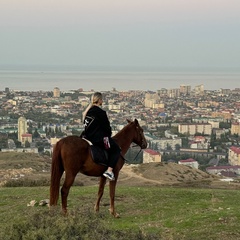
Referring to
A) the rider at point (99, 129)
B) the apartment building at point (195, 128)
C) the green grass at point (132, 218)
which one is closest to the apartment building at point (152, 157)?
the green grass at point (132, 218)

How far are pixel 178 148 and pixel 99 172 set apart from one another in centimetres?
6057

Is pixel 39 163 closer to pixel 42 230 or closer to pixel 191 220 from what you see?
pixel 191 220

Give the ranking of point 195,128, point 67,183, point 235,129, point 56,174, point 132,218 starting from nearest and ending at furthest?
1. point 56,174
2. point 67,183
3. point 132,218
4. point 235,129
5. point 195,128

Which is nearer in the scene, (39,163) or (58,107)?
(39,163)

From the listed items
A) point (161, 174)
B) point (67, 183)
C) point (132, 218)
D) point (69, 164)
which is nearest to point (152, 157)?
point (161, 174)

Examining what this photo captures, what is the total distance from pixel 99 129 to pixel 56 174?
3.14 feet

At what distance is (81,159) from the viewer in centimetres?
707

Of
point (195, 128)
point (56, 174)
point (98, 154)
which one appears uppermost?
point (98, 154)

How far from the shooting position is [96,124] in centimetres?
727

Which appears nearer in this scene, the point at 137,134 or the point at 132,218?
the point at 132,218

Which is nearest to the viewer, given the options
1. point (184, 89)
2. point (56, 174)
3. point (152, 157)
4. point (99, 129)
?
point (56, 174)

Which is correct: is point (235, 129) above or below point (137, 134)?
below

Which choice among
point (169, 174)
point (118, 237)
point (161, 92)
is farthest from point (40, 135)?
point (161, 92)

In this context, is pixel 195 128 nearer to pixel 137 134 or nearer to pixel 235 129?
pixel 235 129
